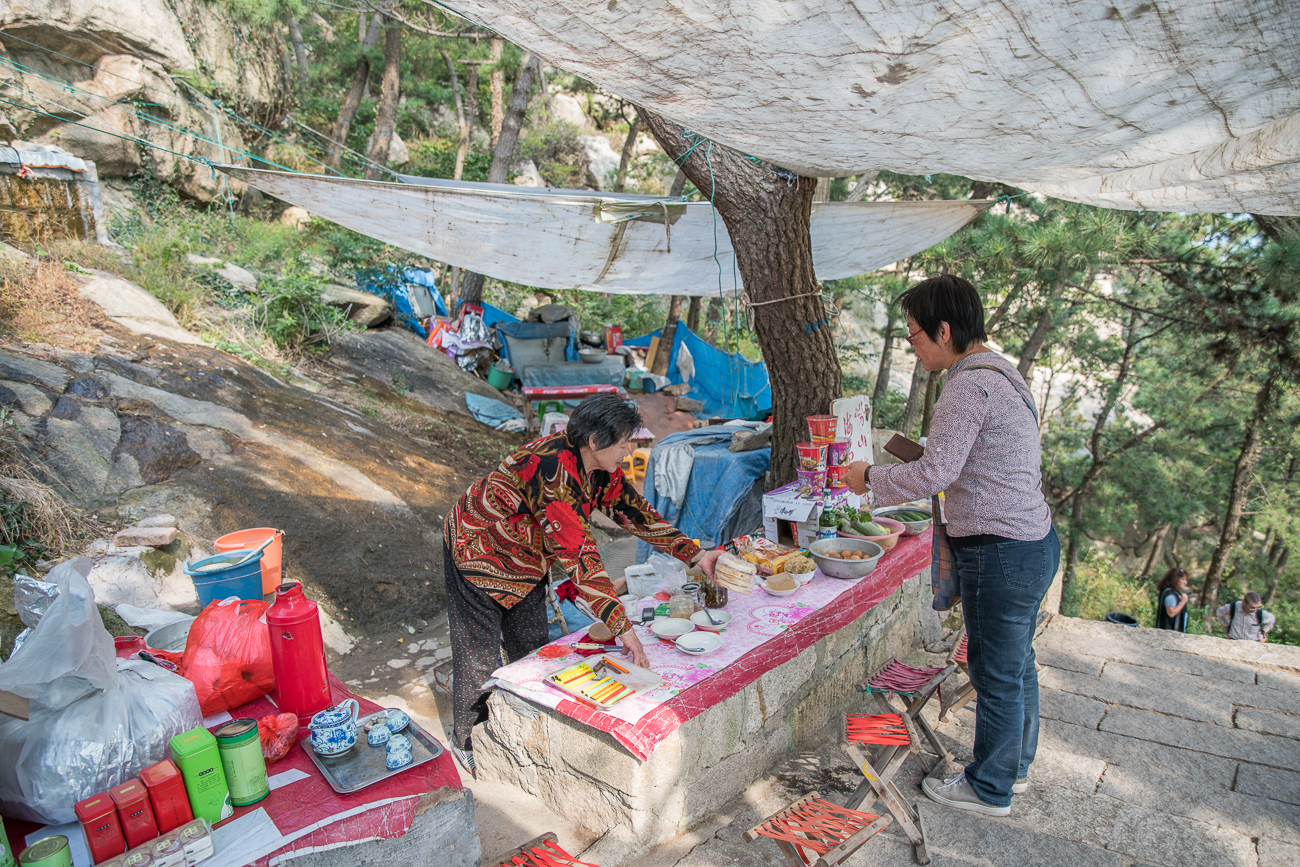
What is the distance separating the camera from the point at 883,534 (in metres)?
3.48

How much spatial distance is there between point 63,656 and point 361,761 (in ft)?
2.30

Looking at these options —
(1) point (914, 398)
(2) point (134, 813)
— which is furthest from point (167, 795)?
(1) point (914, 398)

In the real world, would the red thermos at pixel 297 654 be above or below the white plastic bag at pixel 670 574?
above

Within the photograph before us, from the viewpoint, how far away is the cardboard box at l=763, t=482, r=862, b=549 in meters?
3.52

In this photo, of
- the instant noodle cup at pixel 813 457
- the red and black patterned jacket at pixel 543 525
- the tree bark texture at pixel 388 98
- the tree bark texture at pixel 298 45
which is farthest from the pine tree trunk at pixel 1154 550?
the tree bark texture at pixel 298 45

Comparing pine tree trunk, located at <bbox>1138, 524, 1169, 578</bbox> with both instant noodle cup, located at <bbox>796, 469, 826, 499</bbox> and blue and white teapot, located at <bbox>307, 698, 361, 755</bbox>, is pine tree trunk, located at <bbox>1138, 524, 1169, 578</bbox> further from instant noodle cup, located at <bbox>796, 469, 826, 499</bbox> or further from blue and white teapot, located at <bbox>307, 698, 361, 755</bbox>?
blue and white teapot, located at <bbox>307, 698, 361, 755</bbox>

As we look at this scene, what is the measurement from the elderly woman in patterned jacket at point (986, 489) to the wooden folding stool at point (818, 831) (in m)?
0.62

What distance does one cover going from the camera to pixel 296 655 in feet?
6.47

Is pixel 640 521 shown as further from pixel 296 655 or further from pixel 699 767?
pixel 296 655

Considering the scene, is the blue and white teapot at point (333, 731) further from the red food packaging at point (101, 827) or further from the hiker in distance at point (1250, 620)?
the hiker in distance at point (1250, 620)

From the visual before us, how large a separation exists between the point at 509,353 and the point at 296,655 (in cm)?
891

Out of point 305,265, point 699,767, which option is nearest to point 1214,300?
point 699,767

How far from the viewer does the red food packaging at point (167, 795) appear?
1484mm

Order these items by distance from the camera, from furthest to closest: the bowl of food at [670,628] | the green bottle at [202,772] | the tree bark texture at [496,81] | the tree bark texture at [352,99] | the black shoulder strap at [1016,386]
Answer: the tree bark texture at [352,99], the tree bark texture at [496,81], the bowl of food at [670,628], the black shoulder strap at [1016,386], the green bottle at [202,772]
